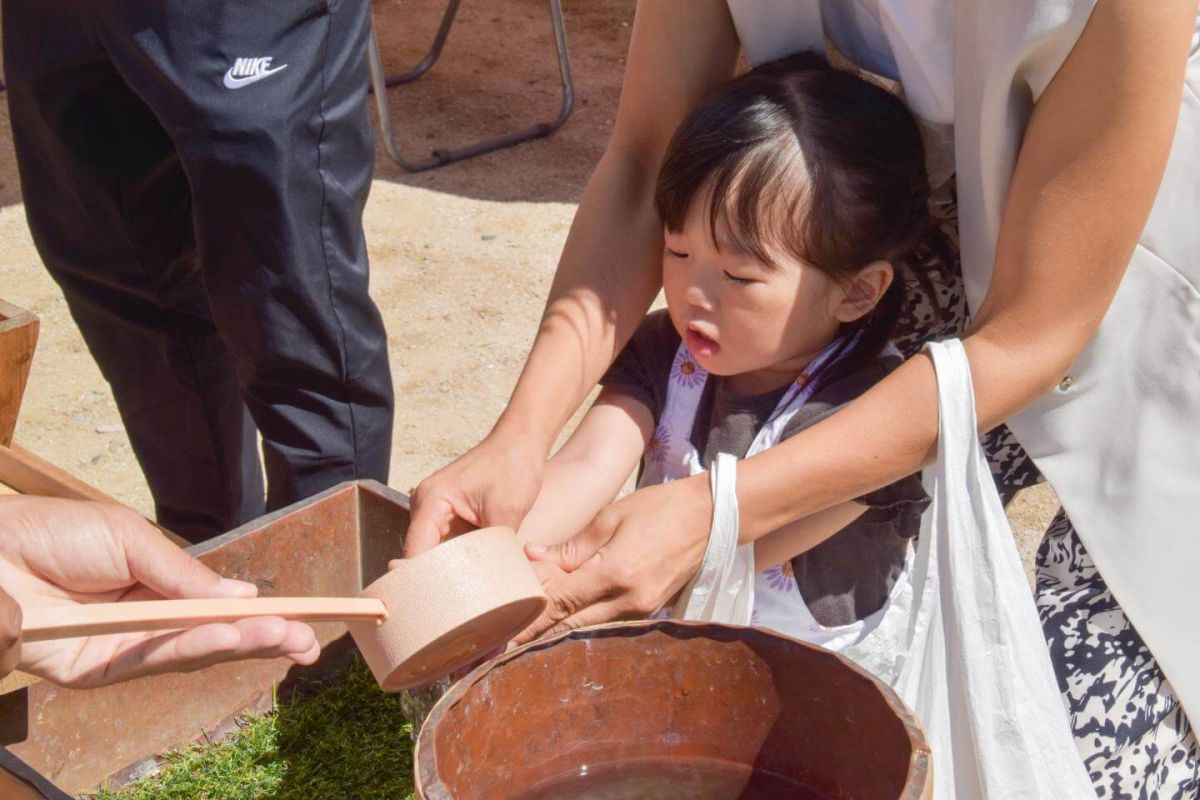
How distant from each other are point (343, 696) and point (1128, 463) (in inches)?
48.9

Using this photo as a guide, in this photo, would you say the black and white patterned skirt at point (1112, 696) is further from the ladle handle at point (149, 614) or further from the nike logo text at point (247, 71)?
the nike logo text at point (247, 71)

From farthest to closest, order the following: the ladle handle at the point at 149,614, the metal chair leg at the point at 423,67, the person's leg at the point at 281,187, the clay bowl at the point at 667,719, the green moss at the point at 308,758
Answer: the metal chair leg at the point at 423,67 < the green moss at the point at 308,758 < the person's leg at the point at 281,187 < the clay bowl at the point at 667,719 < the ladle handle at the point at 149,614

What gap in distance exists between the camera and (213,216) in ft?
6.54

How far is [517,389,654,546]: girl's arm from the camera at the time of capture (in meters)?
1.67

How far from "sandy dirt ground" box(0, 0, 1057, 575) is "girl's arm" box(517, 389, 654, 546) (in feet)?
4.39

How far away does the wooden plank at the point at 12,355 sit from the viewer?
2137mm

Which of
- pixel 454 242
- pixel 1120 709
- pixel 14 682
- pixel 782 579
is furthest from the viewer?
pixel 454 242

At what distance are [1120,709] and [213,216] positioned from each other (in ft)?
4.32

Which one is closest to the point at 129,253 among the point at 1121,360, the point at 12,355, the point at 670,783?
the point at 12,355

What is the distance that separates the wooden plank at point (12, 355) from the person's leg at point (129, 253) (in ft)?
0.52

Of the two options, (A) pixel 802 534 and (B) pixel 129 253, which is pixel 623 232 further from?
(B) pixel 129 253

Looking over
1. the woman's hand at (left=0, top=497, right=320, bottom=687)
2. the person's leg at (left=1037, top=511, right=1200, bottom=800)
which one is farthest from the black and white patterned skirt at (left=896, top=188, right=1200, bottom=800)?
the woman's hand at (left=0, top=497, right=320, bottom=687)

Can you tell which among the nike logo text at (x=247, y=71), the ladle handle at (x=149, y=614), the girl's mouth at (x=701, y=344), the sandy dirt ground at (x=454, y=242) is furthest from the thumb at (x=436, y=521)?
the sandy dirt ground at (x=454, y=242)

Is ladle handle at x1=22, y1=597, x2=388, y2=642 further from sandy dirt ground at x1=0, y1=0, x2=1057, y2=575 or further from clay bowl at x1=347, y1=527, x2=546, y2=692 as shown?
sandy dirt ground at x1=0, y1=0, x2=1057, y2=575
